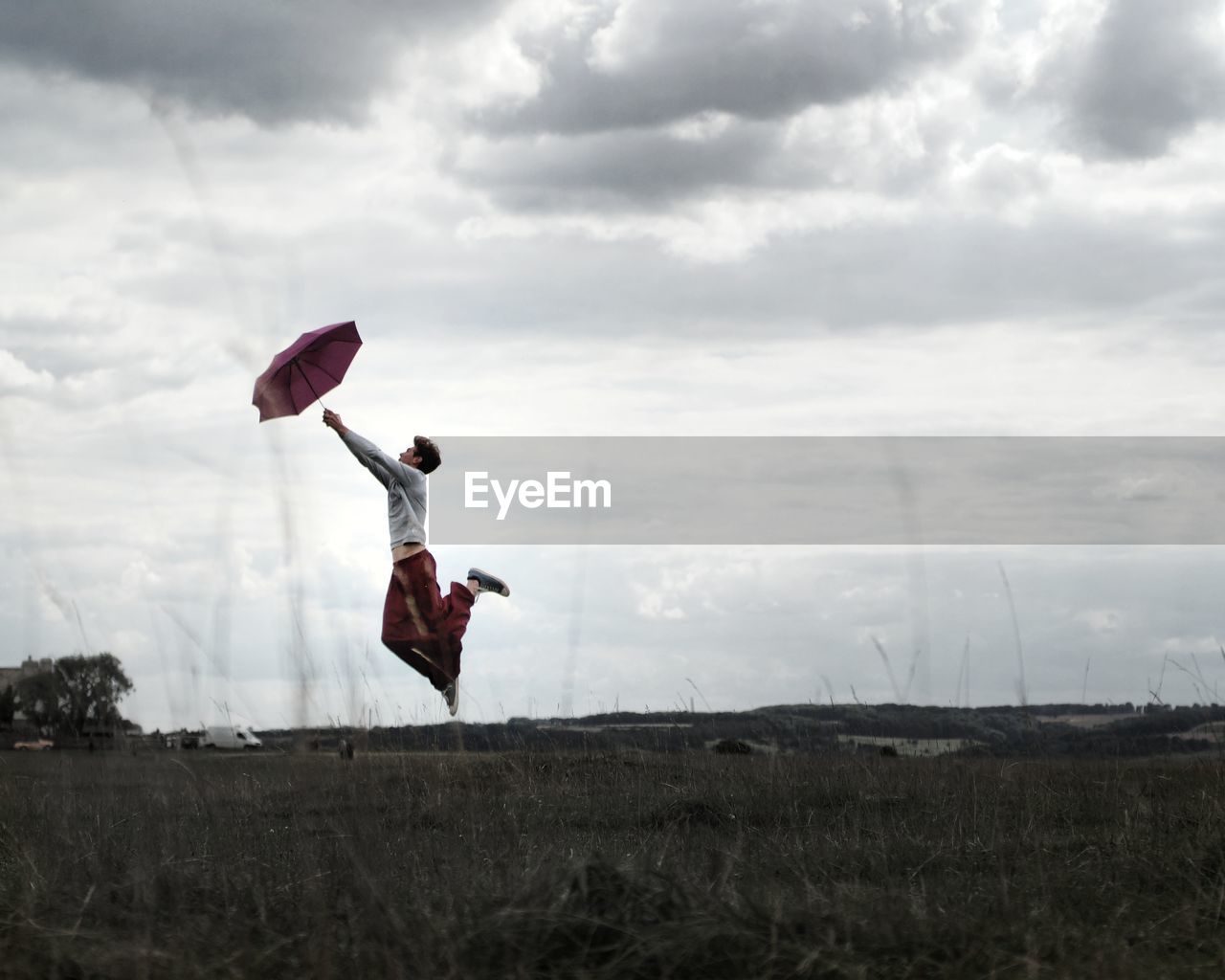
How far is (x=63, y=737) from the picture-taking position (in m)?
5.51

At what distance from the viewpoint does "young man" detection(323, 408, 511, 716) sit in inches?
401

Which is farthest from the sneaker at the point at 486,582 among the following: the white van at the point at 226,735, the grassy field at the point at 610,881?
the white van at the point at 226,735

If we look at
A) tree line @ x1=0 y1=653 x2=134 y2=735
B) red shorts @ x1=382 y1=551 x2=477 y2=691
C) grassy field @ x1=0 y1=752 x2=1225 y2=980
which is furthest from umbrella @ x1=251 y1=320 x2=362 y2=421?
tree line @ x1=0 y1=653 x2=134 y2=735

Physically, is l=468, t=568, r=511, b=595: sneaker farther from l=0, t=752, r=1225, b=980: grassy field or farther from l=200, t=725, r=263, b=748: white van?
l=200, t=725, r=263, b=748: white van

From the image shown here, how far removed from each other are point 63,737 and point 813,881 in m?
3.49

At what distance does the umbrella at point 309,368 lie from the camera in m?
9.69

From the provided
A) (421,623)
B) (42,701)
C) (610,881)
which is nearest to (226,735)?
(42,701)

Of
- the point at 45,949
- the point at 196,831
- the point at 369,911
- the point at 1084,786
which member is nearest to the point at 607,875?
the point at 369,911

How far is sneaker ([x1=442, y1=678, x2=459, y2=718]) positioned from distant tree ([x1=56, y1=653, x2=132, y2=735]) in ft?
15.6

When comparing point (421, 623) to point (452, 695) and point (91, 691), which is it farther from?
point (91, 691)

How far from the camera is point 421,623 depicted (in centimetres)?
1027

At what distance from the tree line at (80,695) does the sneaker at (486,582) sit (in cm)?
553

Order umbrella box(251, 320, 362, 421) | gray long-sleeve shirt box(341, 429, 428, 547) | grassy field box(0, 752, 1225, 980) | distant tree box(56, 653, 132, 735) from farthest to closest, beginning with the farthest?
gray long-sleeve shirt box(341, 429, 428, 547)
umbrella box(251, 320, 362, 421)
distant tree box(56, 653, 132, 735)
grassy field box(0, 752, 1225, 980)

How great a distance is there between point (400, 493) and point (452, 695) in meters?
1.80
